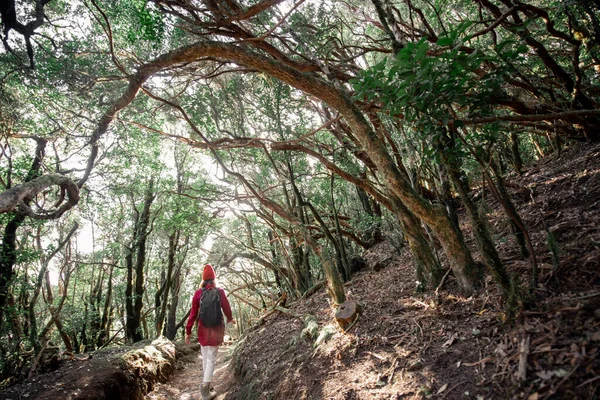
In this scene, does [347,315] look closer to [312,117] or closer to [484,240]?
[484,240]

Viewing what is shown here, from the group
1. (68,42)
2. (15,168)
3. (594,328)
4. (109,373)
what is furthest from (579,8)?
(15,168)

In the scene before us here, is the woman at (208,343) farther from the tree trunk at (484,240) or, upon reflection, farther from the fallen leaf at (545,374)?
the fallen leaf at (545,374)

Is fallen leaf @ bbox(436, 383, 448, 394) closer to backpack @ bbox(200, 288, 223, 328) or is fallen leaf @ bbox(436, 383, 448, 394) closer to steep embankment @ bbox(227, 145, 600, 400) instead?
steep embankment @ bbox(227, 145, 600, 400)

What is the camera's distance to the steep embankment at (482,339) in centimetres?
189

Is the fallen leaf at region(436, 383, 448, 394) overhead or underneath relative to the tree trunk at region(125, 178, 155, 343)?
underneath

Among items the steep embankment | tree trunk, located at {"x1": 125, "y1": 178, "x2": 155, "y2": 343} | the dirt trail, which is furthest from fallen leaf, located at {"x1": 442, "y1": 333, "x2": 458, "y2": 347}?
tree trunk, located at {"x1": 125, "y1": 178, "x2": 155, "y2": 343}

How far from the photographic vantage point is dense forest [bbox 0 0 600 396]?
2.71 meters

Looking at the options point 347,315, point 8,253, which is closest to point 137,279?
point 8,253

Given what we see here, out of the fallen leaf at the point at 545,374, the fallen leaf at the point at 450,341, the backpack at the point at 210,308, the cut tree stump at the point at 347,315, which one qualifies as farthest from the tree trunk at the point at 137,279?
the fallen leaf at the point at 545,374

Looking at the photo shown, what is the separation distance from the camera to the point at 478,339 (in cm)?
251

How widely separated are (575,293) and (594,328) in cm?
48

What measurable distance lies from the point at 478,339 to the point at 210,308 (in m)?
4.12

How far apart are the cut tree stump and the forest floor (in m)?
0.11

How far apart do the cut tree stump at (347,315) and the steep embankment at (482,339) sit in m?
0.12
